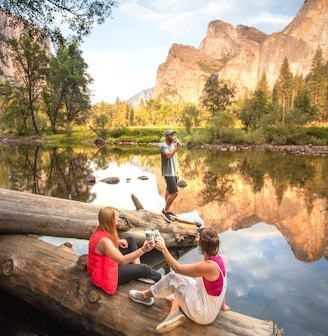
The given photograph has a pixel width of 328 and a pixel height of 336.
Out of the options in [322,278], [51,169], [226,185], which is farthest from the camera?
[51,169]

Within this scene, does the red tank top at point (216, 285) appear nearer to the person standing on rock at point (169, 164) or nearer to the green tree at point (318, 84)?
the person standing on rock at point (169, 164)

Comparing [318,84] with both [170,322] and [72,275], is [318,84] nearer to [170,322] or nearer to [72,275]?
[72,275]

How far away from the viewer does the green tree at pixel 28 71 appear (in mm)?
47594

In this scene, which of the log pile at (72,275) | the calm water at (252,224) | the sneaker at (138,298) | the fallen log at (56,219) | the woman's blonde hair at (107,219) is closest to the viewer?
the log pile at (72,275)

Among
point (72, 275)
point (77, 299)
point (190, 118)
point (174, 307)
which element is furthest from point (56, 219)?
point (190, 118)

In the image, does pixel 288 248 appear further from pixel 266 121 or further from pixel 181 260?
pixel 266 121

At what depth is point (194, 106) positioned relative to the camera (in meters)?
50.1

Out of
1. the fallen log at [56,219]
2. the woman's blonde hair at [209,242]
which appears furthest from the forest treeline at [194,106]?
the woman's blonde hair at [209,242]

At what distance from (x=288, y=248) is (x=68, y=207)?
4.67 metres

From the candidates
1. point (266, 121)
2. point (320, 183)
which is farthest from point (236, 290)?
point (266, 121)

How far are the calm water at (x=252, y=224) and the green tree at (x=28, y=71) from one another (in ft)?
121

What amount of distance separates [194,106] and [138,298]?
48.4 m

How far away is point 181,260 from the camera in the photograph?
237 inches

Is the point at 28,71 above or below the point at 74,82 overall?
above
